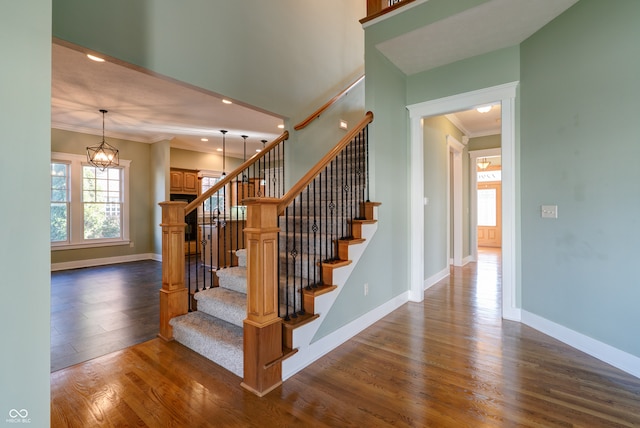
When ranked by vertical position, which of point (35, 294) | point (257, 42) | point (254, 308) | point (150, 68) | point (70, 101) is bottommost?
point (254, 308)

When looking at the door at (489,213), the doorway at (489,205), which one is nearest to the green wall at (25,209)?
the doorway at (489,205)

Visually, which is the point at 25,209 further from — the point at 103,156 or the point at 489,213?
the point at 489,213

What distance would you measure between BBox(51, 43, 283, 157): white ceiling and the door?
749cm

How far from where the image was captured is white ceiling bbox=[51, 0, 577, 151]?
2.80m

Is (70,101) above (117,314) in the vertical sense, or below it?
above

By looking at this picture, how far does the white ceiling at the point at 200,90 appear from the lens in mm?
2805

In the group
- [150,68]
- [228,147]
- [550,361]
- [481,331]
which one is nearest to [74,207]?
[228,147]

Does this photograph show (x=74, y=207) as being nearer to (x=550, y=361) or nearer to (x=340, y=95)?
(x=340, y=95)

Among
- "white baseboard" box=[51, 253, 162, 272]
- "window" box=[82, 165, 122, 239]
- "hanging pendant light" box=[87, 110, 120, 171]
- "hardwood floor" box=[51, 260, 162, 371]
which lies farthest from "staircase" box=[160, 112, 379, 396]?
"window" box=[82, 165, 122, 239]

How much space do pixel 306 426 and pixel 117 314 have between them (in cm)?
287

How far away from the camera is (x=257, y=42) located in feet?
11.9

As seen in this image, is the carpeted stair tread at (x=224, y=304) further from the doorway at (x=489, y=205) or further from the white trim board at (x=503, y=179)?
the doorway at (x=489, y=205)

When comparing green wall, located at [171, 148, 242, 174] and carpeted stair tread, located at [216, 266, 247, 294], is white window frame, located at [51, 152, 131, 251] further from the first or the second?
carpeted stair tread, located at [216, 266, 247, 294]

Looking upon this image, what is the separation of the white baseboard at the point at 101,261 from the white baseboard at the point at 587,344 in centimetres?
764
